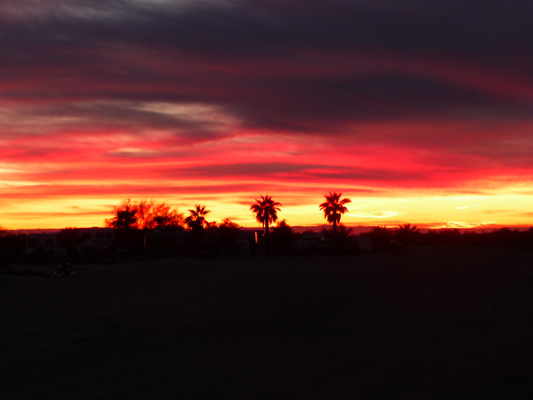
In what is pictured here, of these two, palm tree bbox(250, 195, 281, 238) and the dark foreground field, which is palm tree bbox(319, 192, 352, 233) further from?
the dark foreground field

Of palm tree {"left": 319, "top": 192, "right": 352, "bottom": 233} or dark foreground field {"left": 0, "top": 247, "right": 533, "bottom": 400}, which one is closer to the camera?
dark foreground field {"left": 0, "top": 247, "right": 533, "bottom": 400}

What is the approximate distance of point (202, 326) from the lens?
16750 mm

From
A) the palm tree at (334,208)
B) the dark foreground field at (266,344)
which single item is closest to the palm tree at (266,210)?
the palm tree at (334,208)

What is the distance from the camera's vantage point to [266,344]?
14.1 meters

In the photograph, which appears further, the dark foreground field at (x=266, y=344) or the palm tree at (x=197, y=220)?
the palm tree at (x=197, y=220)

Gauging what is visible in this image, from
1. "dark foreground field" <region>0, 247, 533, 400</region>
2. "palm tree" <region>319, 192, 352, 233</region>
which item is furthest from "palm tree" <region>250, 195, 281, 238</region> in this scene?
"dark foreground field" <region>0, 247, 533, 400</region>

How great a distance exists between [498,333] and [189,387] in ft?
29.9

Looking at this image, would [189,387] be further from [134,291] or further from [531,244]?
[531,244]

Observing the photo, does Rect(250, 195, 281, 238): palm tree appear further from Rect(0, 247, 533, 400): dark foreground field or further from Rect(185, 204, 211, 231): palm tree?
Rect(0, 247, 533, 400): dark foreground field

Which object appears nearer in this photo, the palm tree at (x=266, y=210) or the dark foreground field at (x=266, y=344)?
the dark foreground field at (x=266, y=344)

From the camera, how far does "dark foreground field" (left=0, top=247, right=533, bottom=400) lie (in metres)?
10.1

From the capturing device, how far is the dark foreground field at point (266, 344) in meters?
10.1

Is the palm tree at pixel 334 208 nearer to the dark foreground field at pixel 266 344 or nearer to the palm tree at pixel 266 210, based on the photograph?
the palm tree at pixel 266 210

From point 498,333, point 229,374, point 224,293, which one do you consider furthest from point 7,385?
point 224,293
